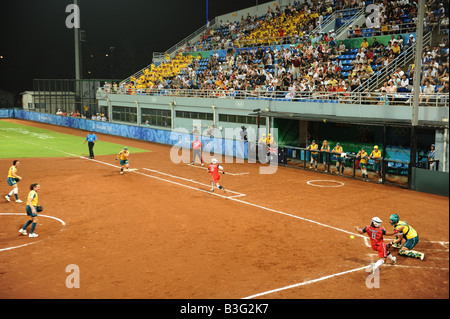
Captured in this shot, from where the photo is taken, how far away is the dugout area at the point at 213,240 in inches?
413

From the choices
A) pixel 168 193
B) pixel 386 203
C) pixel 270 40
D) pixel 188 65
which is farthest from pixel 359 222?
pixel 188 65

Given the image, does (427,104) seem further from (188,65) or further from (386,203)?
(188,65)

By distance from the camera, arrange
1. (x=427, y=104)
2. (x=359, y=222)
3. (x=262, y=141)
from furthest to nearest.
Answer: (x=262, y=141), (x=427, y=104), (x=359, y=222)

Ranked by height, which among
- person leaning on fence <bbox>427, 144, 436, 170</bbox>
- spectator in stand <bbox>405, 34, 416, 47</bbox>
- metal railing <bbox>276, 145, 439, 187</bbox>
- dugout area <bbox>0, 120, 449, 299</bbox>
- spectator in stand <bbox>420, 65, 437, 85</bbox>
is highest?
spectator in stand <bbox>405, 34, 416, 47</bbox>

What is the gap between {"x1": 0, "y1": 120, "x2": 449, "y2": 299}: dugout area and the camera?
34.4 ft

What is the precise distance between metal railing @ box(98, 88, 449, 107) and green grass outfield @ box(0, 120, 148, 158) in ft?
27.2

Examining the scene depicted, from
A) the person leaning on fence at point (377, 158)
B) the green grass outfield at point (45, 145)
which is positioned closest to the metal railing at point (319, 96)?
the person leaning on fence at point (377, 158)

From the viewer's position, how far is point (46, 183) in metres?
22.5

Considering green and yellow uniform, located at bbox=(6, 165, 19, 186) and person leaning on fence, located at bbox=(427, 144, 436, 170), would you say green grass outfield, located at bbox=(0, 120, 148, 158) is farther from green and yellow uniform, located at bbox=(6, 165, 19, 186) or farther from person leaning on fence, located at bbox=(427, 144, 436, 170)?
person leaning on fence, located at bbox=(427, 144, 436, 170)

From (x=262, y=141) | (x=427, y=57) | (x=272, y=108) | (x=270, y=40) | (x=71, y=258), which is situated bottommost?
(x=71, y=258)

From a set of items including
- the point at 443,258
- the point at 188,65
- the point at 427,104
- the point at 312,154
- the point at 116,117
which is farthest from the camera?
the point at 116,117

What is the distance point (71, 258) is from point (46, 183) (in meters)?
11.2

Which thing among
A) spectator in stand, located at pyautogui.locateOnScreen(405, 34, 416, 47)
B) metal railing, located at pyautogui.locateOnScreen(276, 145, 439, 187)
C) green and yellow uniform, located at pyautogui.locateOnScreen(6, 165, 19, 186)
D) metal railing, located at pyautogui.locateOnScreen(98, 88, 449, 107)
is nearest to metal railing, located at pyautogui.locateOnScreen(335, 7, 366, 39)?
metal railing, located at pyautogui.locateOnScreen(98, 88, 449, 107)

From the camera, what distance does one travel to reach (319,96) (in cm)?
2808
